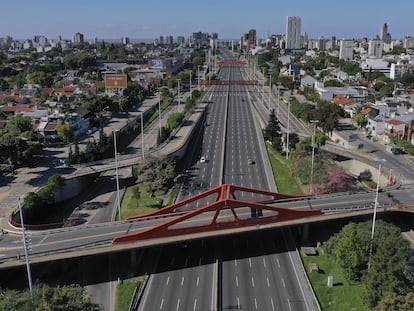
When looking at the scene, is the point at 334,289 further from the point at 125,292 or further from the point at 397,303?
the point at 125,292

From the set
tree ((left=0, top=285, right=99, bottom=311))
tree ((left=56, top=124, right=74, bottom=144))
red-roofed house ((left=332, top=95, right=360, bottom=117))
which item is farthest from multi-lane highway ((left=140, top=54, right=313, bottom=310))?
red-roofed house ((left=332, top=95, right=360, bottom=117))

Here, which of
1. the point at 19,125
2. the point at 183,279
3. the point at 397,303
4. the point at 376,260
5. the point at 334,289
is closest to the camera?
the point at 397,303

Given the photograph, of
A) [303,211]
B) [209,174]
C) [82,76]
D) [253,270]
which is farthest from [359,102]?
[82,76]

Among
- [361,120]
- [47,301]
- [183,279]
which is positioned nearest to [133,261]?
[183,279]

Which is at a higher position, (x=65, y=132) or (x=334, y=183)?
(x=65, y=132)

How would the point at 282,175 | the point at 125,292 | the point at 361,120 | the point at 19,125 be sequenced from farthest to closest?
the point at 361,120 → the point at 19,125 → the point at 282,175 → the point at 125,292

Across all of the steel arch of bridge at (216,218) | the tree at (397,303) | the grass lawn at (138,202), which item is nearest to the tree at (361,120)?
the steel arch of bridge at (216,218)
